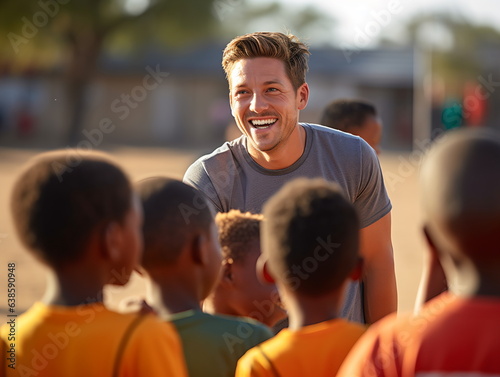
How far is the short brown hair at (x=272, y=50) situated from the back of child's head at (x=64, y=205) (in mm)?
1820

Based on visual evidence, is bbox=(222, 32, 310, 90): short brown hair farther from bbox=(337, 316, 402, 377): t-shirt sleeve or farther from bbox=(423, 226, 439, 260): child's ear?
bbox=(337, 316, 402, 377): t-shirt sleeve

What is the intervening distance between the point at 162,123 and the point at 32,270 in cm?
3266

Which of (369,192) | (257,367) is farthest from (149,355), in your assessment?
(369,192)

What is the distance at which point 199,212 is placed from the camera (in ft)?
8.43

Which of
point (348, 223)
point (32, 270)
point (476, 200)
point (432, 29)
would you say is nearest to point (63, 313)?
point (348, 223)

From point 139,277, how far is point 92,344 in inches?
291

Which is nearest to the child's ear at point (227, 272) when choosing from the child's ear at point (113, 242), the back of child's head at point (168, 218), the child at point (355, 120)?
the back of child's head at point (168, 218)

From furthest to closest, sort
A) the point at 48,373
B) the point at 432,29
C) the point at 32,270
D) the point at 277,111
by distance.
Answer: the point at 432,29 < the point at 32,270 < the point at 277,111 < the point at 48,373

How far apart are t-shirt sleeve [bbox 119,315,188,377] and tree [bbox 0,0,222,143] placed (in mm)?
33250

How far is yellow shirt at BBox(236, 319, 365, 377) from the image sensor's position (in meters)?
2.17

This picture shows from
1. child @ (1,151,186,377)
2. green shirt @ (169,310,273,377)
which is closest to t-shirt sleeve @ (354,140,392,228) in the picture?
green shirt @ (169,310,273,377)

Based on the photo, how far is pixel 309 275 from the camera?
7.36ft

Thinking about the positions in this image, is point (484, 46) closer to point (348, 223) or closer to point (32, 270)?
point (32, 270)

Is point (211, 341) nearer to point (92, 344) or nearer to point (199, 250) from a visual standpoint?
point (199, 250)
